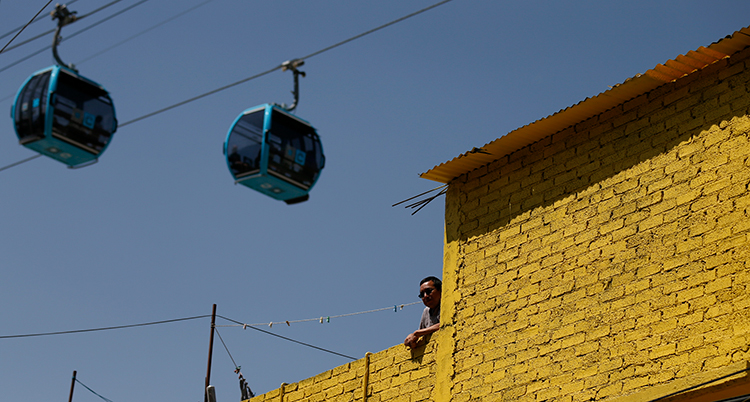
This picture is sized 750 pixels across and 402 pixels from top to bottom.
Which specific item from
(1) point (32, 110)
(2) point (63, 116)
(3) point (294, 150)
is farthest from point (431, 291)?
(1) point (32, 110)

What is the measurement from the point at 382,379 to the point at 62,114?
16.3 feet

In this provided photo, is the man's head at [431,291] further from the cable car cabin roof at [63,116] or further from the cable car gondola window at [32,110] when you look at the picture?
the cable car gondola window at [32,110]

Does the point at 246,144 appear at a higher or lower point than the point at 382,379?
higher

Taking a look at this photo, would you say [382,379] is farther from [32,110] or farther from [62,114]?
[32,110]

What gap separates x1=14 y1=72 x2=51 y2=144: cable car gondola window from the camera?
36.2 feet

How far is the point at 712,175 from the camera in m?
8.89

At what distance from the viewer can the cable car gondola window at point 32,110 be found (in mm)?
11039

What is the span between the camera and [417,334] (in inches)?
442

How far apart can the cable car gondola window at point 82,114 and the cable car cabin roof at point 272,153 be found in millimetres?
1646

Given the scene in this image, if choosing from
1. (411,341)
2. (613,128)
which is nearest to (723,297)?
(613,128)

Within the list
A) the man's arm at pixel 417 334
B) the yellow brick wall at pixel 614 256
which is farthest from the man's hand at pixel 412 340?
the yellow brick wall at pixel 614 256

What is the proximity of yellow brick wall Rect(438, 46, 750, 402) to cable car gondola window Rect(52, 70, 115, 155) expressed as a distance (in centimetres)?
453

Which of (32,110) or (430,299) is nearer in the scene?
(32,110)

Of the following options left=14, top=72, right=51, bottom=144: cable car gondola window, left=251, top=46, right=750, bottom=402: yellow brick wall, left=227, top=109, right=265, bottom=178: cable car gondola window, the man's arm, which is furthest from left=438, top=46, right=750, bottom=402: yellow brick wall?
left=14, top=72, right=51, bottom=144: cable car gondola window
